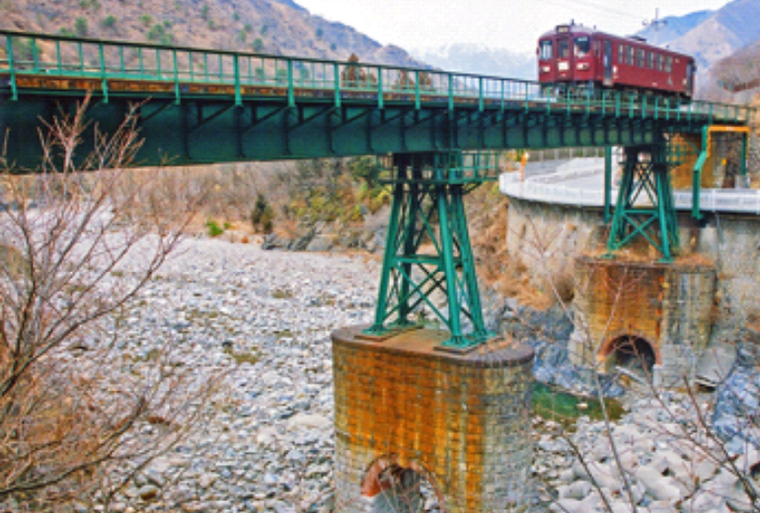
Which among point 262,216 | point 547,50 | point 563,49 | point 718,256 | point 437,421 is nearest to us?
point 437,421

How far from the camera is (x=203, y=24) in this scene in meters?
112

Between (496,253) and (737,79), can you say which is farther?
(737,79)

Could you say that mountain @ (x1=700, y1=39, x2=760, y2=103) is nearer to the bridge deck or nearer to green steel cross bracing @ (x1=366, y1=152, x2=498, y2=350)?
the bridge deck

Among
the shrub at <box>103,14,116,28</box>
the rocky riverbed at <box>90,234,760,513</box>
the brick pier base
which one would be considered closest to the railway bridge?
the brick pier base

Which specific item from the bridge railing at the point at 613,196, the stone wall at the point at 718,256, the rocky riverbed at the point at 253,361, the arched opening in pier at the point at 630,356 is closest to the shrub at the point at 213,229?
the rocky riverbed at the point at 253,361

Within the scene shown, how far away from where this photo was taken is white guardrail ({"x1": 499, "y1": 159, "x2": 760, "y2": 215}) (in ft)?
68.5

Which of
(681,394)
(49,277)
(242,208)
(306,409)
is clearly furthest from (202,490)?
(242,208)

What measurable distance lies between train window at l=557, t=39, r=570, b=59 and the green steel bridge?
7.45 meters

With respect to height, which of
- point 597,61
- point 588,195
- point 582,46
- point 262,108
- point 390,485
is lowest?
point 390,485

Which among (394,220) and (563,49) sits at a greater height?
(563,49)

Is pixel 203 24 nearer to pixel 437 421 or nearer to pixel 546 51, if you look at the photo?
pixel 546 51

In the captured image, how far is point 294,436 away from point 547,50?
1809cm

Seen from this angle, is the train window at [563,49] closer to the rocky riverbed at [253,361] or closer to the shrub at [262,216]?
the rocky riverbed at [253,361]

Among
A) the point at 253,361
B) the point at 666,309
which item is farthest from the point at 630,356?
the point at 253,361
